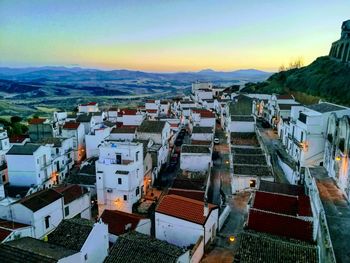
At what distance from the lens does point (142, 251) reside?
57.7 ft

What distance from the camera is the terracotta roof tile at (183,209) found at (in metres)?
20.6

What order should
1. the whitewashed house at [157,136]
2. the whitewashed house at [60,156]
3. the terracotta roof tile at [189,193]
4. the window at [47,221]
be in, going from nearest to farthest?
the window at [47,221], the terracotta roof tile at [189,193], the whitewashed house at [60,156], the whitewashed house at [157,136]

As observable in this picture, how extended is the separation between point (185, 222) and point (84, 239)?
6.62 metres

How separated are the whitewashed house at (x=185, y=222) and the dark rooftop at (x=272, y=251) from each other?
3480 millimetres

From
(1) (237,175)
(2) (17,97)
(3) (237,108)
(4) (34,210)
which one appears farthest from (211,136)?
(2) (17,97)

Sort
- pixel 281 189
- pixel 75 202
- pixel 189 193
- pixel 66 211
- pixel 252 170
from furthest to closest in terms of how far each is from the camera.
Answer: pixel 252 170 → pixel 189 193 → pixel 75 202 → pixel 66 211 → pixel 281 189

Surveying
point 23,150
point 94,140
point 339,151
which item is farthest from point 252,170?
point 23,150

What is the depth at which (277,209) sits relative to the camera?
851 inches

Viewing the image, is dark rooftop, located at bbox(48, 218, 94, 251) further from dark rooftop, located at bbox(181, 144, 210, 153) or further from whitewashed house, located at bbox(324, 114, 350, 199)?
whitewashed house, located at bbox(324, 114, 350, 199)

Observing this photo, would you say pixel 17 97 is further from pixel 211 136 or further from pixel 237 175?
pixel 237 175

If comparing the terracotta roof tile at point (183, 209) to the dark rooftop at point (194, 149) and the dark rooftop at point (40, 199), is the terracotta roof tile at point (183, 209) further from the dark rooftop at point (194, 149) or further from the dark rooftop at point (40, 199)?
the dark rooftop at point (194, 149)

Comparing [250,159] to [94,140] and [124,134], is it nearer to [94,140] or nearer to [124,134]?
[124,134]

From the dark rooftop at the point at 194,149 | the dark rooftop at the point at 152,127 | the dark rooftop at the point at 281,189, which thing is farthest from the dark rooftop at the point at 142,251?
the dark rooftop at the point at 152,127

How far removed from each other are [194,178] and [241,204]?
620cm
